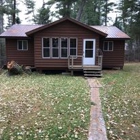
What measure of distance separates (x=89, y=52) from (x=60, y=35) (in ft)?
7.59

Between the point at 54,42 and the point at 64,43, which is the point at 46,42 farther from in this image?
the point at 64,43

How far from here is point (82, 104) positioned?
23.9 feet

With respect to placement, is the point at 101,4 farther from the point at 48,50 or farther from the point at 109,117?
the point at 109,117

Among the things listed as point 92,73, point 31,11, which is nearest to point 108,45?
point 92,73

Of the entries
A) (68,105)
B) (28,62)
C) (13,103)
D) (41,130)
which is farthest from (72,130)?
(28,62)

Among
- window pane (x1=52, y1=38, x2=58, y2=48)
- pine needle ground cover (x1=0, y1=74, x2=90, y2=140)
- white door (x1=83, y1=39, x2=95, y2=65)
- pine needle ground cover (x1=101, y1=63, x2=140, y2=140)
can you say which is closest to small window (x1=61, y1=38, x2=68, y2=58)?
window pane (x1=52, y1=38, x2=58, y2=48)

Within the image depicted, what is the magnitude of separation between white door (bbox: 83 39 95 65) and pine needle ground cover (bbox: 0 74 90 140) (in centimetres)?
641

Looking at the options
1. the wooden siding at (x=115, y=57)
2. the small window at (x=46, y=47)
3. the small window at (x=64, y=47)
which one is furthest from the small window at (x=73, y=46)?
the wooden siding at (x=115, y=57)

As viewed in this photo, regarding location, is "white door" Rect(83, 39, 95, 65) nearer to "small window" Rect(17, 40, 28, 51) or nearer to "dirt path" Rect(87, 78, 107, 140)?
"small window" Rect(17, 40, 28, 51)

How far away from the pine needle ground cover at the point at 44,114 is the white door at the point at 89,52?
6.41 metres

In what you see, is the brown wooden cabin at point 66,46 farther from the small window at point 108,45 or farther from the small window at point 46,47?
the small window at point 108,45

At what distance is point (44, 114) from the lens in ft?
20.4

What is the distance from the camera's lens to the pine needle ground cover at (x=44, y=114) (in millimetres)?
4898

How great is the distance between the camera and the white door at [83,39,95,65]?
15.5 m
